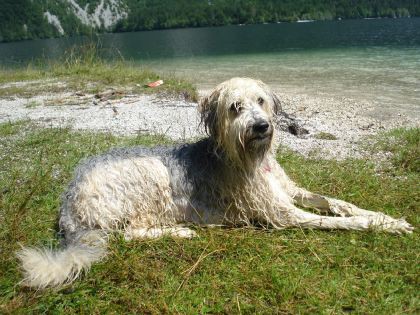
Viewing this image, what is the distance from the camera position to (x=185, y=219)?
217 inches

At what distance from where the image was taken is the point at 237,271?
4.48m

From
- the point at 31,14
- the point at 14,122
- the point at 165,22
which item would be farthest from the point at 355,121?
the point at 31,14

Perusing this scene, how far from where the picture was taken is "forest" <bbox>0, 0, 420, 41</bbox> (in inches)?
6019

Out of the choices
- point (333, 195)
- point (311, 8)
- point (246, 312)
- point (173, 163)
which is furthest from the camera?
point (311, 8)

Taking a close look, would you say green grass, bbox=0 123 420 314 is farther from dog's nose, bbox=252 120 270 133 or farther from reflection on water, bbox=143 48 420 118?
reflection on water, bbox=143 48 420 118

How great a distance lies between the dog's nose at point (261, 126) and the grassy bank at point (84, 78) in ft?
30.2

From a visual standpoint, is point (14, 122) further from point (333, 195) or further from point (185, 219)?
point (333, 195)

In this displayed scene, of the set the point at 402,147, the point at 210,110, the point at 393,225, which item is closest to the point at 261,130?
the point at 210,110

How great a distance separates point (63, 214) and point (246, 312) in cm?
256

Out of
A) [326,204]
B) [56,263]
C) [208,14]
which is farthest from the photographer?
[208,14]

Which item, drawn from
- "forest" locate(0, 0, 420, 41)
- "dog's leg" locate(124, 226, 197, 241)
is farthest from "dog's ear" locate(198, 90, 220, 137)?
"forest" locate(0, 0, 420, 41)

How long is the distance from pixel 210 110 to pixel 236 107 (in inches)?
17.6

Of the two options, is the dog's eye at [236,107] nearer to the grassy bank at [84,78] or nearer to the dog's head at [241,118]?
the dog's head at [241,118]

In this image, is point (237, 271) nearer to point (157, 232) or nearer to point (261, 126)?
point (157, 232)
